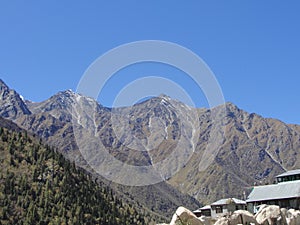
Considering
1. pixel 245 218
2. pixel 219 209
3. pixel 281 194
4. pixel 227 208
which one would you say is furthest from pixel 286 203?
pixel 245 218

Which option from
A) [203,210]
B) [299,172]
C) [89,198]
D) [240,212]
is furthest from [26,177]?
[240,212]

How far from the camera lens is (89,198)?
18688cm

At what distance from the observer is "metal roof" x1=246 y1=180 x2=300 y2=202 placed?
247 feet

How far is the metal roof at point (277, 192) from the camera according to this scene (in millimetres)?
75438

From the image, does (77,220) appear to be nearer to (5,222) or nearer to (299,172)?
(5,222)

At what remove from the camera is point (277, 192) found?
78500 mm

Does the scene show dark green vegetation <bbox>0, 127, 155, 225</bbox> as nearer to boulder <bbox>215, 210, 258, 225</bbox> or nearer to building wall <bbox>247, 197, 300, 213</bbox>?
building wall <bbox>247, 197, 300, 213</bbox>

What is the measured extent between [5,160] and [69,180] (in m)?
29.0

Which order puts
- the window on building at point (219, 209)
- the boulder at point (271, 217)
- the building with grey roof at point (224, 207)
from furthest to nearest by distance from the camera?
the window on building at point (219, 209) < the building with grey roof at point (224, 207) < the boulder at point (271, 217)

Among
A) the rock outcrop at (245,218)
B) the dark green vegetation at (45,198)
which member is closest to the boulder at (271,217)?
the rock outcrop at (245,218)

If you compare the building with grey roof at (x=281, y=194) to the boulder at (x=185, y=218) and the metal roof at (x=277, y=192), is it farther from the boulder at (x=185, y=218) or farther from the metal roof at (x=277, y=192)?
the boulder at (x=185, y=218)

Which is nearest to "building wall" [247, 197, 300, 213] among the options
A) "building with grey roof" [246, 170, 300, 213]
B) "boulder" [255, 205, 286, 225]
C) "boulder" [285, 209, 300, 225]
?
"building with grey roof" [246, 170, 300, 213]

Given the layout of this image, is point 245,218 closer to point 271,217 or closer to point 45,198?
point 271,217

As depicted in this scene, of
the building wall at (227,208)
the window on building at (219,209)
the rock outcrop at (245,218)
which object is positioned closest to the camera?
the rock outcrop at (245,218)
